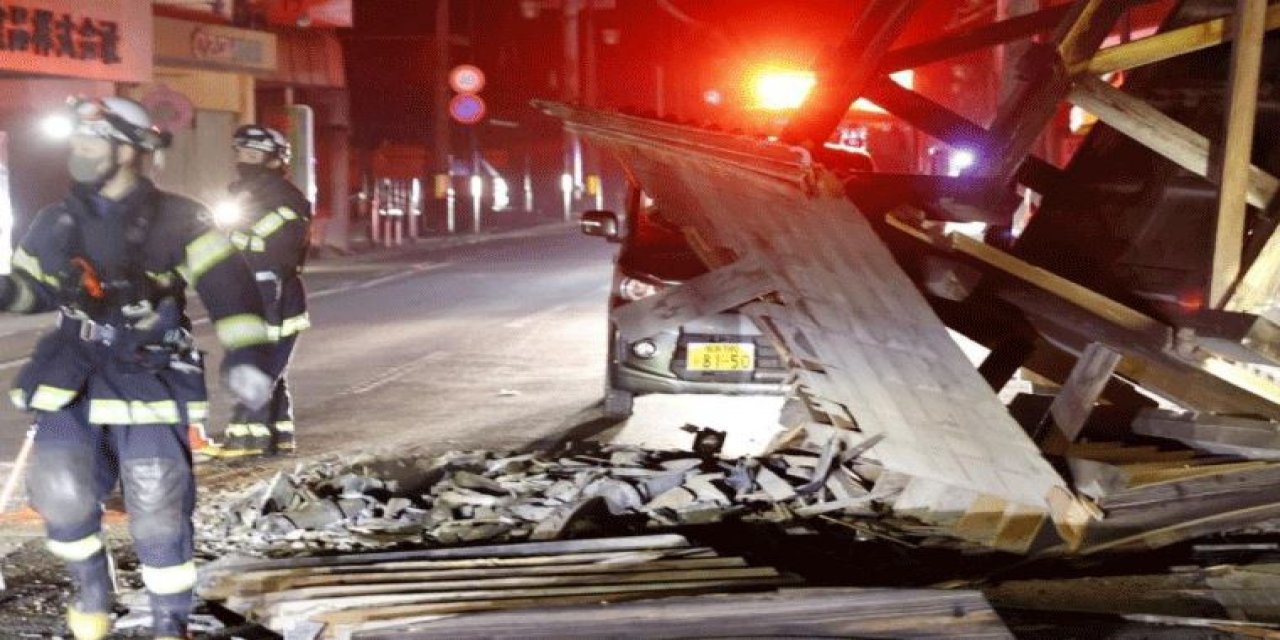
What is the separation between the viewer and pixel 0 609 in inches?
229

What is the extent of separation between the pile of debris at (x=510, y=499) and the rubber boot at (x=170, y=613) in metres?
1.33

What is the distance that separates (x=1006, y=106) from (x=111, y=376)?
3557 mm

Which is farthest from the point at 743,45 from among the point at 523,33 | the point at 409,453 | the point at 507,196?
the point at 523,33

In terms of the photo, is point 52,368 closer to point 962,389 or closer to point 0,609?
Result: point 0,609

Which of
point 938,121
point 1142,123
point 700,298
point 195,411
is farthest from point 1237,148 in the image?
point 195,411

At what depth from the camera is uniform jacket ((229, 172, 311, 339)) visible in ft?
29.1

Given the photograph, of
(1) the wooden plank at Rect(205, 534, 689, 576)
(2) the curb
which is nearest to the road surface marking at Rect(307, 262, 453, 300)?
(2) the curb

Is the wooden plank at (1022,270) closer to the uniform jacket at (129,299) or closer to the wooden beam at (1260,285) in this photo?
the wooden beam at (1260,285)

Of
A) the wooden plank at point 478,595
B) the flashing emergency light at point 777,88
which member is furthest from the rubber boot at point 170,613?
the flashing emergency light at point 777,88

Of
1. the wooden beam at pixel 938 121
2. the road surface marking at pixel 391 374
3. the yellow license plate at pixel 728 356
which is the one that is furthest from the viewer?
the road surface marking at pixel 391 374

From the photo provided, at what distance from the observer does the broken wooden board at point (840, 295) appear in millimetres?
5637

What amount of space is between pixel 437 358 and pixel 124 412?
8.99 metres

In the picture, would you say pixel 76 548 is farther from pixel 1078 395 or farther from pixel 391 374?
pixel 391 374

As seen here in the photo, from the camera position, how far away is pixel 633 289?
10.1 m
